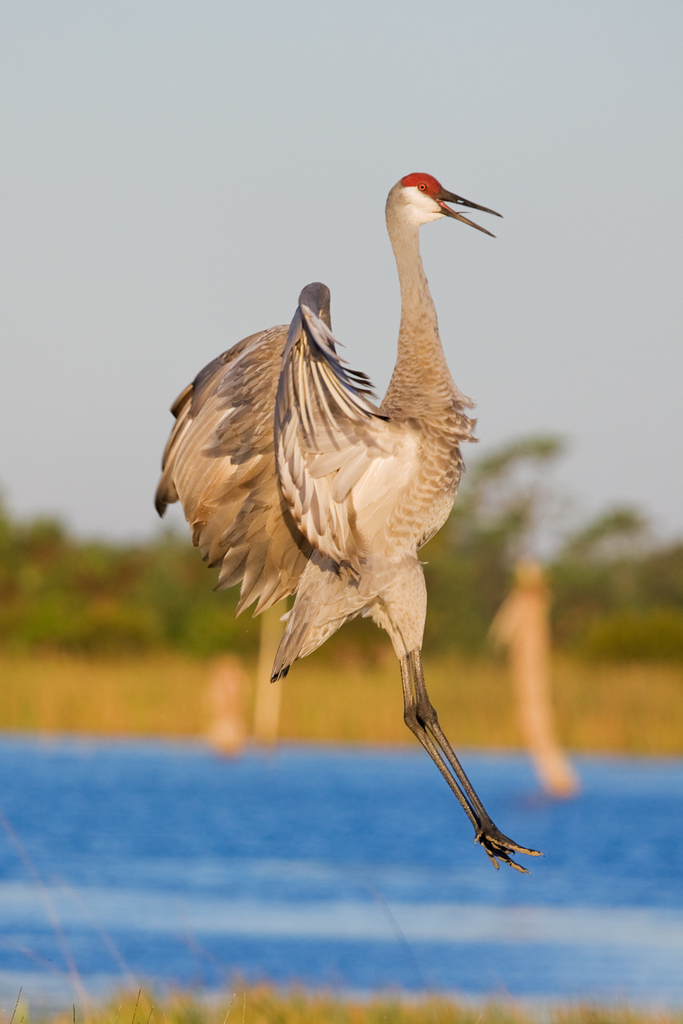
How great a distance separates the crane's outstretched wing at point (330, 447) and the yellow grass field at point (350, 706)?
47.6 feet

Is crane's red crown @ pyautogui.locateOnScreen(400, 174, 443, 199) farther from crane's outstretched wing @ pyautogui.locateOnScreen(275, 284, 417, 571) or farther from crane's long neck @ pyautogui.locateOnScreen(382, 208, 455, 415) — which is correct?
crane's outstretched wing @ pyautogui.locateOnScreen(275, 284, 417, 571)

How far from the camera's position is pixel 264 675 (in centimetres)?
A: 2059

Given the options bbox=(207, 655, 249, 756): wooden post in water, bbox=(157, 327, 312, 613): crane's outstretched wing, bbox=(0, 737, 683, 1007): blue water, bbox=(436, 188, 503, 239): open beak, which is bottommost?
bbox=(0, 737, 683, 1007): blue water

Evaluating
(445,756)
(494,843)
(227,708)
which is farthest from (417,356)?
(227,708)

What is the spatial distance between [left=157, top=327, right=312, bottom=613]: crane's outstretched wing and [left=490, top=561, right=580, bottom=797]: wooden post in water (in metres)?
11.6

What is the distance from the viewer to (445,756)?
3844 millimetres

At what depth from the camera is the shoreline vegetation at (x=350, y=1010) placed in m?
5.02

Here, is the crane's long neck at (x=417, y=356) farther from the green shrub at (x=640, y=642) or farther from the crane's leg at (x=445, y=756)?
the green shrub at (x=640, y=642)

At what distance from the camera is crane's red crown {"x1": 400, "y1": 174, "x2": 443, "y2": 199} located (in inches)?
152

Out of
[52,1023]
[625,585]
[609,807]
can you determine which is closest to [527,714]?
[609,807]

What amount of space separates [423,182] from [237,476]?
934 mm

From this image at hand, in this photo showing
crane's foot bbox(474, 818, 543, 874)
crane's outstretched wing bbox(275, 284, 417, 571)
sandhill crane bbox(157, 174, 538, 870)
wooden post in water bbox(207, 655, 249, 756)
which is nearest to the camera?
crane's outstretched wing bbox(275, 284, 417, 571)

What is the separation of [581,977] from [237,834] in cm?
697

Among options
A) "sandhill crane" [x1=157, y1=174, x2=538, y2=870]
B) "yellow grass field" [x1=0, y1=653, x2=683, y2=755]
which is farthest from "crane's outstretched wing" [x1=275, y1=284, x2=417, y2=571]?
"yellow grass field" [x1=0, y1=653, x2=683, y2=755]
